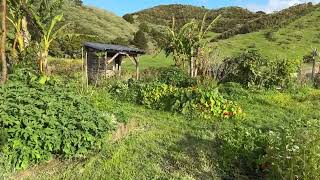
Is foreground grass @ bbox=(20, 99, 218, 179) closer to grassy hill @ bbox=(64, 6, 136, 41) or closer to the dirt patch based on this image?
the dirt patch

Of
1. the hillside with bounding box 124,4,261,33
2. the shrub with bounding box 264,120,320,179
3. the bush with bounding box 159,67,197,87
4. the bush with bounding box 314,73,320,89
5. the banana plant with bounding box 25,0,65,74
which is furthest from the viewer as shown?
the hillside with bounding box 124,4,261,33

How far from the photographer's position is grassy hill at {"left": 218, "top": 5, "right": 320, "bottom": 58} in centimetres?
3241

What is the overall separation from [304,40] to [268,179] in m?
30.9

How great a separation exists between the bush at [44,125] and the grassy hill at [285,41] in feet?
77.3

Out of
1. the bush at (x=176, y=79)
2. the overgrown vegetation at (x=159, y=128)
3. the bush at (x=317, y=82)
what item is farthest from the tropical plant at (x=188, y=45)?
the bush at (x=317, y=82)

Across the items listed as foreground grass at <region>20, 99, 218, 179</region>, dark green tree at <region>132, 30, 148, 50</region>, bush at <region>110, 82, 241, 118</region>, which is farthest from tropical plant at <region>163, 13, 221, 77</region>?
dark green tree at <region>132, 30, 148, 50</region>

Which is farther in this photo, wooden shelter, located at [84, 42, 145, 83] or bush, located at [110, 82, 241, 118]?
wooden shelter, located at [84, 42, 145, 83]

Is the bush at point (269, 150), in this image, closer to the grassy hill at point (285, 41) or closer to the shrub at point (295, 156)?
the shrub at point (295, 156)

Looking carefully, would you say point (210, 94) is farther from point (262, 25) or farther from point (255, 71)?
point (262, 25)

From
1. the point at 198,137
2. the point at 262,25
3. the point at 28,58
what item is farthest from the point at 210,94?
the point at 262,25

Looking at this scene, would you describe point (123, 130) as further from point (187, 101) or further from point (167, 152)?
point (187, 101)

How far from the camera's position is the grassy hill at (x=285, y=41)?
32406 mm

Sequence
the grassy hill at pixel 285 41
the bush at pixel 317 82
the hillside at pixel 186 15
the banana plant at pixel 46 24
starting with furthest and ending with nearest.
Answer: the hillside at pixel 186 15, the grassy hill at pixel 285 41, the bush at pixel 317 82, the banana plant at pixel 46 24

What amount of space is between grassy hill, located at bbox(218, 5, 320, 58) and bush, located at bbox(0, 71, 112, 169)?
2357 centimetres
